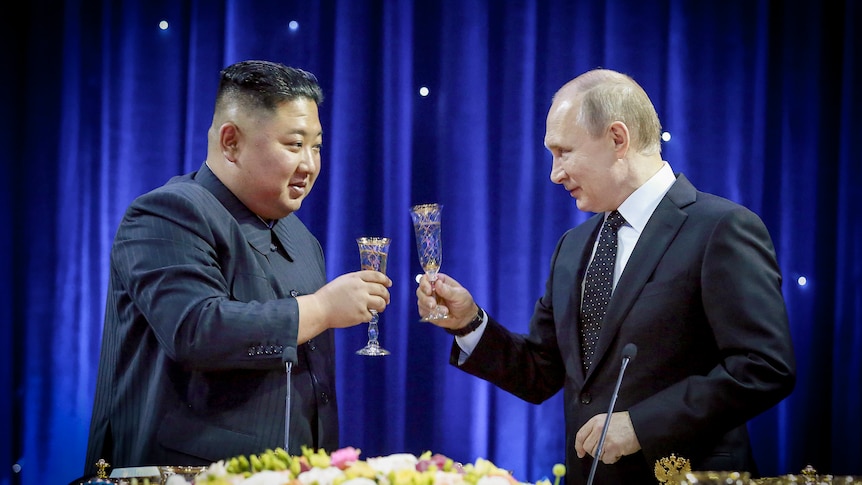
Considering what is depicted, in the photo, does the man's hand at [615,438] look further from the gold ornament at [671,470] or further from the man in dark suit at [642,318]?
the gold ornament at [671,470]

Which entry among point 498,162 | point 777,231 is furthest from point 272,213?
point 777,231

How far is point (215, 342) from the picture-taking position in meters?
2.22

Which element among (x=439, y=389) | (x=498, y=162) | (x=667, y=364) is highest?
(x=498, y=162)

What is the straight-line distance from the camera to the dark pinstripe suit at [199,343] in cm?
225

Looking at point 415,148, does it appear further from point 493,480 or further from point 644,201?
point 493,480

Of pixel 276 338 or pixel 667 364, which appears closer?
pixel 276 338

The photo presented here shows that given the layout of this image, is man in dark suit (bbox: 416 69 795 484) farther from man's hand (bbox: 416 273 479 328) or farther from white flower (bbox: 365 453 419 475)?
white flower (bbox: 365 453 419 475)

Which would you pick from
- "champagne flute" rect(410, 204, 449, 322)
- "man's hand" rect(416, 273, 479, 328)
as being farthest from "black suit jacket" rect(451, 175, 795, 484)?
"champagne flute" rect(410, 204, 449, 322)

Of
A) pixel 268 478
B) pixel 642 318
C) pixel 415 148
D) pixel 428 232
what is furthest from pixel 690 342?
pixel 415 148

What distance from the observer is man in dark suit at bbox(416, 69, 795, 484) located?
2301 millimetres

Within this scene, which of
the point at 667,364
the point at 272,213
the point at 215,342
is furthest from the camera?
the point at 272,213

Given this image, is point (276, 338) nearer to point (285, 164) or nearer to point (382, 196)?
point (285, 164)

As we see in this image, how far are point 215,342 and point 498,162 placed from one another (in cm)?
177

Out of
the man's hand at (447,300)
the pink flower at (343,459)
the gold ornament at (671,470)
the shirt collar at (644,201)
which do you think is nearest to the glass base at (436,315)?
the man's hand at (447,300)
